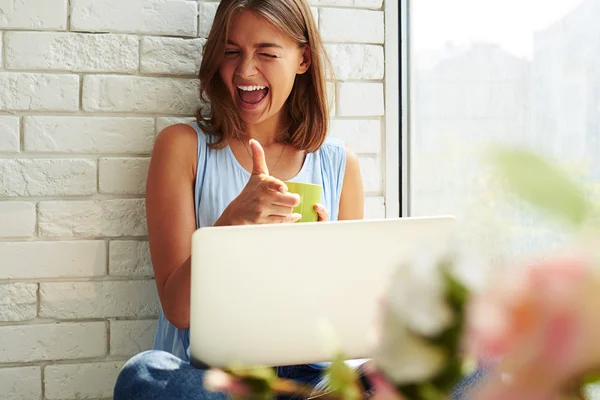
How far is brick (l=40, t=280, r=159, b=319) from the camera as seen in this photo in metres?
1.59

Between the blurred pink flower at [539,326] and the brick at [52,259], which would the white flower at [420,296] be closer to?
the blurred pink flower at [539,326]

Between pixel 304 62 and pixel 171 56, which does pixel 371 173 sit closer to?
pixel 304 62

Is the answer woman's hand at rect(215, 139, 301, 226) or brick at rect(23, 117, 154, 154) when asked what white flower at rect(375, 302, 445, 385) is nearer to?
woman's hand at rect(215, 139, 301, 226)

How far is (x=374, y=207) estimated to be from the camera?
1796 millimetres

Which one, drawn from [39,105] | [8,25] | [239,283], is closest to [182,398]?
[239,283]

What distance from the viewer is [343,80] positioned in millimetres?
1757

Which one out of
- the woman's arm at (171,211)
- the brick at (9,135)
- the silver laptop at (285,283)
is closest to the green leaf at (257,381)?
the silver laptop at (285,283)

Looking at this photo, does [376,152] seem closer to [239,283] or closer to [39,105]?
[39,105]

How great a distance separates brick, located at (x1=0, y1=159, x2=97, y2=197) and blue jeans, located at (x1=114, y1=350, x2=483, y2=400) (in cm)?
68

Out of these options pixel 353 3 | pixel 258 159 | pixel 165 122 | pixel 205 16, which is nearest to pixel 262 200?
pixel 258 159

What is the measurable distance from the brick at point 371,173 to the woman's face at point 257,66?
10.7 inches

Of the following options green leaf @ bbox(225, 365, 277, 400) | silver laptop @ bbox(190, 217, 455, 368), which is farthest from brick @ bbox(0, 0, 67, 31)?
green leaf @ bbox(225, 365, 277, 400)

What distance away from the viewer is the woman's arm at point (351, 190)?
1.75m

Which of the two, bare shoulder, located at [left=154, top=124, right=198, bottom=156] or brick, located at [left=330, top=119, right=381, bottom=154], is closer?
bare shoulder, located at [left=154, top=124, right=198, bottom=156]
